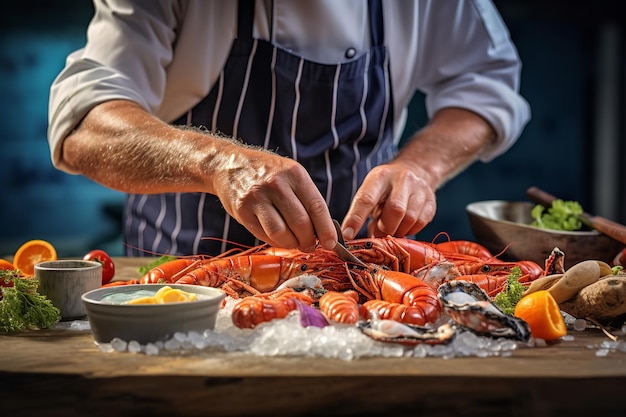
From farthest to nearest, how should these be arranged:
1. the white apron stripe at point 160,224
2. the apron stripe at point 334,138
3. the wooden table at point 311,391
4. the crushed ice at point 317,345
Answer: the white apron stripe at point 160,224, the apron stripe at point 334,138, the crushed ice at point 317,345, the wooden table at point 311,391

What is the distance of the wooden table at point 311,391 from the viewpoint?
3.94 feet

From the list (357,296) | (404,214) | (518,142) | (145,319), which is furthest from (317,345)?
(518,142)

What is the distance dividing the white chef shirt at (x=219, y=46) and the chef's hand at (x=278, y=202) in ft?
2.45

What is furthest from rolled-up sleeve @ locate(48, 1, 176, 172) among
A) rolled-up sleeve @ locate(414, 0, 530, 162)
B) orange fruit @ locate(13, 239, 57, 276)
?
rolled-up sleeve @ locate(414, 0, 530, 162)

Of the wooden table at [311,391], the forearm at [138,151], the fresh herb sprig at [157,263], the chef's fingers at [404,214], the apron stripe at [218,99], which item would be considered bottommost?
the fresh herb sprig at [157,263]

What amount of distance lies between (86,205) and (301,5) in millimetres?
3198

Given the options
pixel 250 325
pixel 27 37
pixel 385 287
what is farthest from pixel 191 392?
pixel 27 37

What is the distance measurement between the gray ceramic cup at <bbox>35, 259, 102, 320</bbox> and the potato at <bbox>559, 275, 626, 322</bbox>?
3.79ft

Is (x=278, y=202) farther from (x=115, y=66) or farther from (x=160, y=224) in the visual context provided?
(x=160, y=224)

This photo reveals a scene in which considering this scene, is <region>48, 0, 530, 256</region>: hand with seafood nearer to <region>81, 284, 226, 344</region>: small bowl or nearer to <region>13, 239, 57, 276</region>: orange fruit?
<region>13, 239, 57, 276</region>: orange fruit

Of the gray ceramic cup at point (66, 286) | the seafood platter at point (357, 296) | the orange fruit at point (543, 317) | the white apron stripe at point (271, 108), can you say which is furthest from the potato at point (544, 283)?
the white apron stripe at point (271, 108)

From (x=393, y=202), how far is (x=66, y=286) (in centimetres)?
91

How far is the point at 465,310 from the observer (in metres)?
1.44

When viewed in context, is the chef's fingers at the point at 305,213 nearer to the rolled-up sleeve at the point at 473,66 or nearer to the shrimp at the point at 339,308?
the shrimp at the point at 339,308
